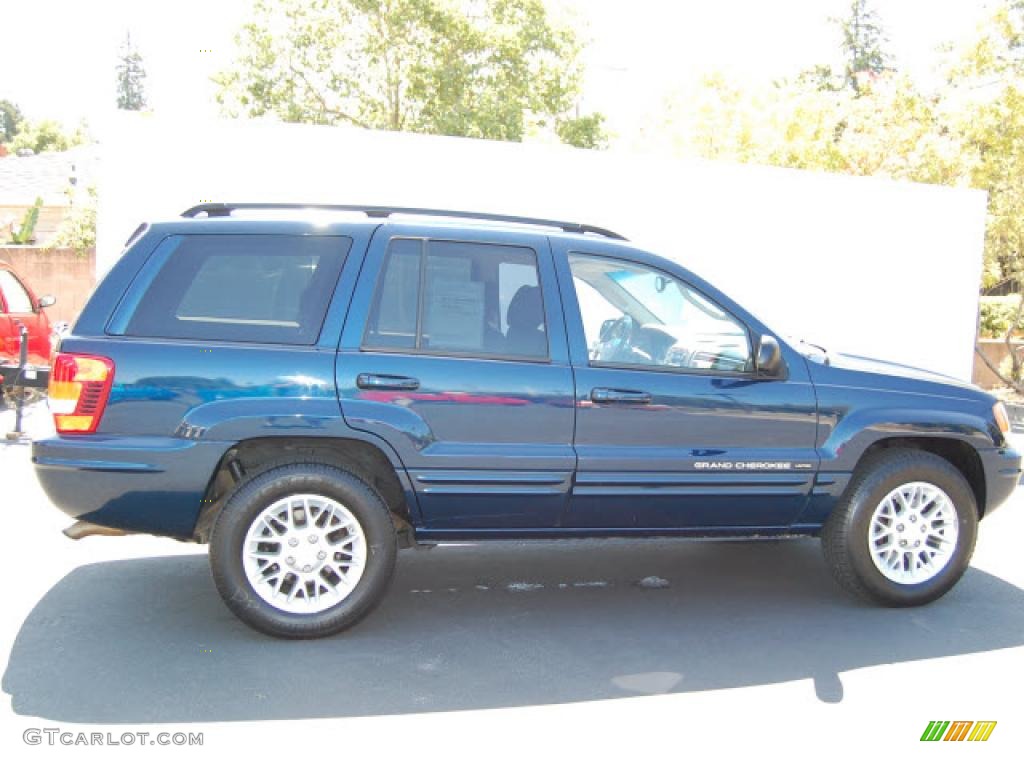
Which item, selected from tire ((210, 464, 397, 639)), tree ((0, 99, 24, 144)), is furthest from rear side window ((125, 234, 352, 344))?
tree ((0, 99, 24, 144))

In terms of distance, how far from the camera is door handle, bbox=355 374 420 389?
4.56 m

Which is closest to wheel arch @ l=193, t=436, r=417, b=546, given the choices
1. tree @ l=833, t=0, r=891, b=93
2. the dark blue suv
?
the dark blue suv

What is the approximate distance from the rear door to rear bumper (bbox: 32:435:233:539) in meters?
0.73

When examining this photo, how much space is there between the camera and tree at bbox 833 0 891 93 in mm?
54125

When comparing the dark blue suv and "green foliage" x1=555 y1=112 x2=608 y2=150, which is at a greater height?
"green foliage" x1=555 y1=112 x2=608 y2=150

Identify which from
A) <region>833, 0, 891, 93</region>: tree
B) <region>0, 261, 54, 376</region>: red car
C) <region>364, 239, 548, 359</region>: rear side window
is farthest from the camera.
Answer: <region>833, 0, 891, 93</region>: tree

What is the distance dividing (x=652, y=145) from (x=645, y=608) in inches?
1012

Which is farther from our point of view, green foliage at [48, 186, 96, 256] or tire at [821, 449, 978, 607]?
green foliage at [48, 186, 96, 256]

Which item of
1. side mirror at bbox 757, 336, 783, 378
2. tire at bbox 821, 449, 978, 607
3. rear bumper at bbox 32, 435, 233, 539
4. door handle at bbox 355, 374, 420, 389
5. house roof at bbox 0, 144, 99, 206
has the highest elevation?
house roof at bbox 0, 144, 99, 206

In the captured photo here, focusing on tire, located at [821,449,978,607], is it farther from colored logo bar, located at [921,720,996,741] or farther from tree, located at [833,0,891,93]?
tree, located at [833,0,891,93]

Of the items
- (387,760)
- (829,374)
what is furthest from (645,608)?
(387,760)

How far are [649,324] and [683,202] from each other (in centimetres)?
973

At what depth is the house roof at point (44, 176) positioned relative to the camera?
154ft

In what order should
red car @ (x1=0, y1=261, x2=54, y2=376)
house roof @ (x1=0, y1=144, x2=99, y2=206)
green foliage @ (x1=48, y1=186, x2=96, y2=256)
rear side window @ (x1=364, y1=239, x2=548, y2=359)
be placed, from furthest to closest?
house roof @ (x1=0, y1=144, x2=99, y2=206) < green foliage @ (x1=48, y1=186, x2=96, y2=256) < red car @ (x1=0, y1=261, x2=54, y2=376) < rear side window @ (x1=364, y1=239, x2=548, y2=359)
